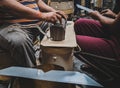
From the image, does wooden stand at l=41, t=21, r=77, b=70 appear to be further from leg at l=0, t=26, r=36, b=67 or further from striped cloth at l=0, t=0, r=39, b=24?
striped cloth at l=0, t=0, r=39, b=24

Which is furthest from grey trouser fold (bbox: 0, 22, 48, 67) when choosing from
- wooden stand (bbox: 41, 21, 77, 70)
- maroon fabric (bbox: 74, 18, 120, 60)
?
maroon fabric (bbox: 74, 18, 120, 60)

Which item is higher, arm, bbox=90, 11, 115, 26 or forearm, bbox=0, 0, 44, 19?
forearm, bbox=0, 0, 44, 19

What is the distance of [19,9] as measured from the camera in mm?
1646

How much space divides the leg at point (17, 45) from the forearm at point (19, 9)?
12 cm

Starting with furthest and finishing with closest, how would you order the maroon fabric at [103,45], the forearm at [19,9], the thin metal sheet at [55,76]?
1. the forearm at [19,9]
2. the maroon fabric at [103,45]
3. the thin metal sheet at [55,76]

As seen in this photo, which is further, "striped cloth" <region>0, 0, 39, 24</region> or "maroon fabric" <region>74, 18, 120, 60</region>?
"striped cloth" <region>0, 0, 39, 24</region>

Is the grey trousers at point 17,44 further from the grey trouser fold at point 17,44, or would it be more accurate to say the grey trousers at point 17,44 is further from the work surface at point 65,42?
the work surface at point 65,42

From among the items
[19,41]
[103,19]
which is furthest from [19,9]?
[103,19]

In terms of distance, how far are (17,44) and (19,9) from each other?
254 millimetres

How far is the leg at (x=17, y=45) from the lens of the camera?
161 cm

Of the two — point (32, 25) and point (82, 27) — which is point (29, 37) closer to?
point (32, 25)

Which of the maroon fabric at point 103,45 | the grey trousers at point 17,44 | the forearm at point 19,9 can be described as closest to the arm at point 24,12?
the forearm at point 19,9

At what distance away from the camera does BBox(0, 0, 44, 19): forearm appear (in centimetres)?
163

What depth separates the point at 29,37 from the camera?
1.78 meters
